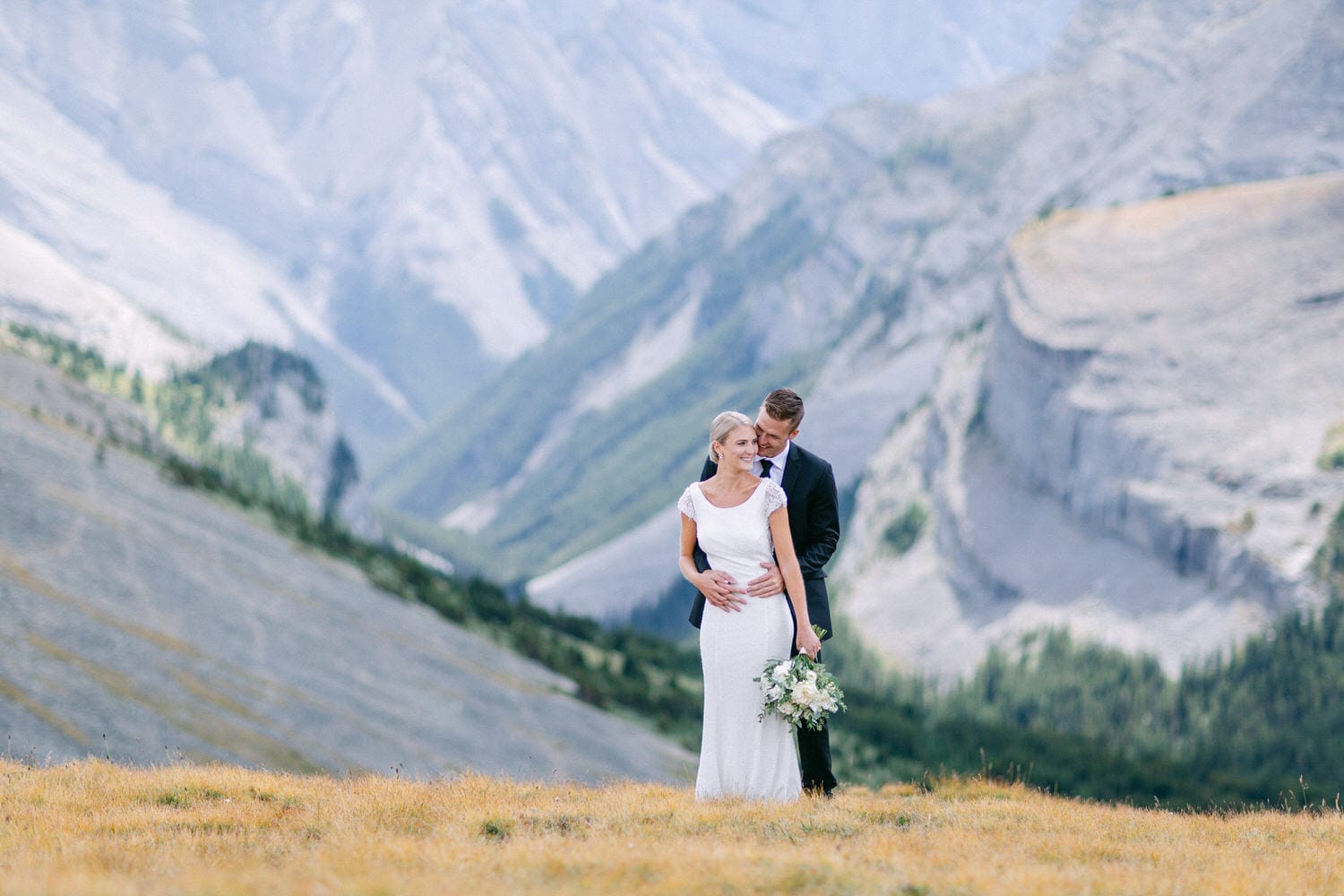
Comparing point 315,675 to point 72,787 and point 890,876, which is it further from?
point 890,876

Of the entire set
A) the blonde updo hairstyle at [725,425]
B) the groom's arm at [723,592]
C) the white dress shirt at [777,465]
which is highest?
the blonde updo hairstyle at [725,425]

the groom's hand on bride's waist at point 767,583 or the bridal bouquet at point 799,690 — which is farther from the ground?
the groom's hand on bride's waist at point 767,583

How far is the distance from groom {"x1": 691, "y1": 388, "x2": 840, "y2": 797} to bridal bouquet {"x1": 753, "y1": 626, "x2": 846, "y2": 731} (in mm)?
471

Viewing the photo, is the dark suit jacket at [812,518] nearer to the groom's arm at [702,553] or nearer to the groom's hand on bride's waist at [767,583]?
the groom's arm at [702,553]

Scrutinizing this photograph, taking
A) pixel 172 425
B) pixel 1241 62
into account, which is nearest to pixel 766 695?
pixel 172 425

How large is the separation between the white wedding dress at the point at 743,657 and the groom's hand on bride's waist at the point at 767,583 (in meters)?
0.08

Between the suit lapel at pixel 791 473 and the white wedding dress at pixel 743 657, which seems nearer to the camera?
the white wedding dress at pixel 743 657

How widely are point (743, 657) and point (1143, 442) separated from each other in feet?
392

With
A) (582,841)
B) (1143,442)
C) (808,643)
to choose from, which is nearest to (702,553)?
(808,643)

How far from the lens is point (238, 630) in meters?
57.4

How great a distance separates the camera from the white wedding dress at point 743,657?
45.1 feet

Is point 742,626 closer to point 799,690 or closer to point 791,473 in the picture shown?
point 799,690

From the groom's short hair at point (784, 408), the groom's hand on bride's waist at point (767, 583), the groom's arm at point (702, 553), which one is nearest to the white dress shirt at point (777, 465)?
the groom's short hair at point (784, 408)

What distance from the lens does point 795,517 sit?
1424 cm
